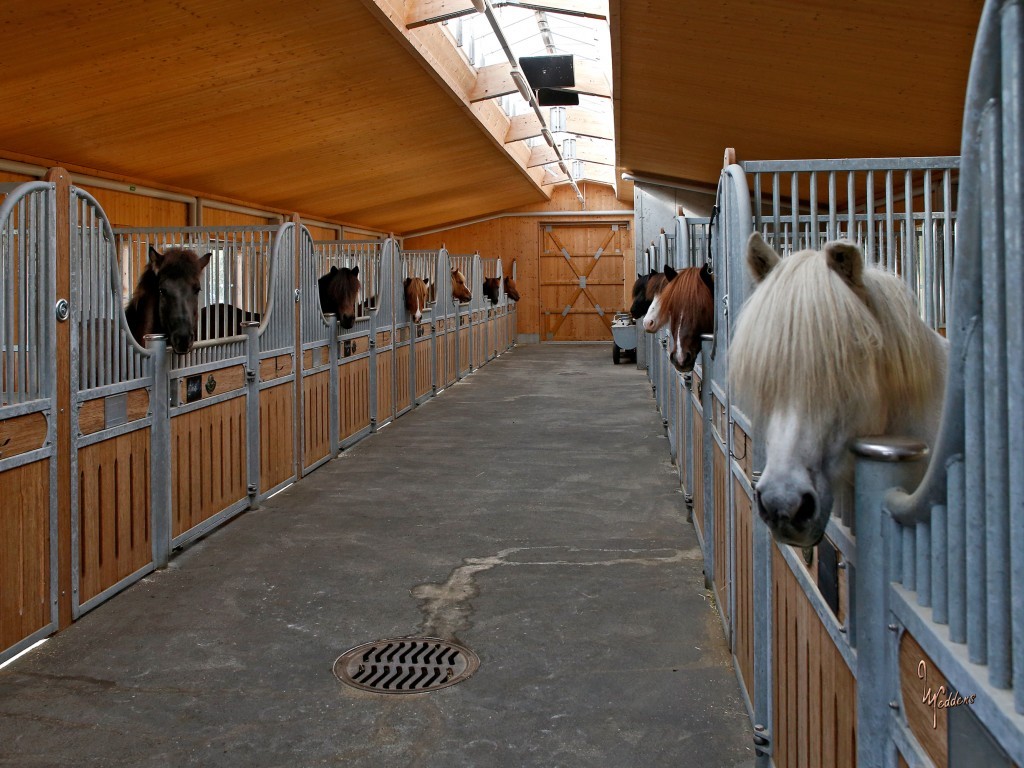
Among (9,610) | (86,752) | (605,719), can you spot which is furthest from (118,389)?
(605,719)

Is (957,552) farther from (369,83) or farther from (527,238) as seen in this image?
(527,238)

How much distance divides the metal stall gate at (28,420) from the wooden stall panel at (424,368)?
Result: 6.37m

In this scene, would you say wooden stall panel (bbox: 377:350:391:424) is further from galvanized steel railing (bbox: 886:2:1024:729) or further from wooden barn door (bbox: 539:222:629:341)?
wooden barn door (bbox: 539:222:629:341)

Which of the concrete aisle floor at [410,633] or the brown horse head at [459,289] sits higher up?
the brown horse head at [459,289]

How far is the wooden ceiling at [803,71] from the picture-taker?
510 cm

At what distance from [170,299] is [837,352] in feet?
12.6

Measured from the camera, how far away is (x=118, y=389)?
362 cm

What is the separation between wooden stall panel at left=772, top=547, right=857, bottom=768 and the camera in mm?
1419

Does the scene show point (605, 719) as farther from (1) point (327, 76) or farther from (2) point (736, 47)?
(1) point (327, 76)

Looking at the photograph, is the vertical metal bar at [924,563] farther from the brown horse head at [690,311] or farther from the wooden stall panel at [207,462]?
the wooden stall panel at [207,462]

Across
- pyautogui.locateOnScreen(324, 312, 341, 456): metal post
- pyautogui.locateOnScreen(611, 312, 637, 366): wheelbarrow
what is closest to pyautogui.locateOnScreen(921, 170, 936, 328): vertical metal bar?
pyautogui.locateOnScreen(324, 312, 341, 456): metal post

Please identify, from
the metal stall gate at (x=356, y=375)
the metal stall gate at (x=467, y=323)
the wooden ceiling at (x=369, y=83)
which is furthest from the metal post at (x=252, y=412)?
the metal stall gate at (x=467, y=323)

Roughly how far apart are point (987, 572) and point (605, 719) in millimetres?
1883
